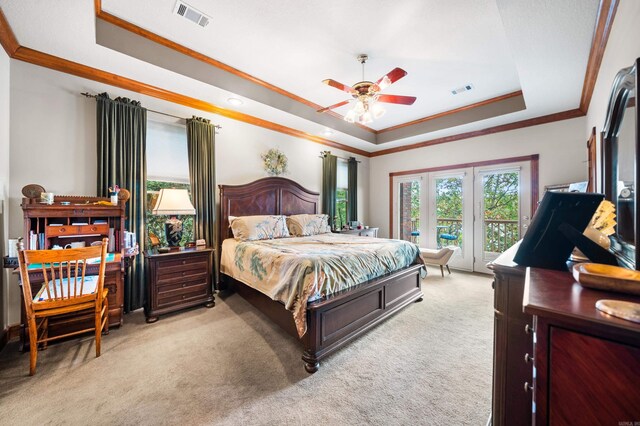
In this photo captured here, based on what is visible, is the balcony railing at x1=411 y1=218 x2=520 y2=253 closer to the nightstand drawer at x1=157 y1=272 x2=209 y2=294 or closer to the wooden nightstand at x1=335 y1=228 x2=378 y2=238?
the wooden nightstand at x1=335 y1=228 x2=378 y2=238

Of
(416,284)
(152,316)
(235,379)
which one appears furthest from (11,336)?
(416,284)

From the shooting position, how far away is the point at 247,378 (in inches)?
76.9

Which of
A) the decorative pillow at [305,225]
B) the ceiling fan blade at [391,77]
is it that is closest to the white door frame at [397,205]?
the decorative pillow at [305,225]

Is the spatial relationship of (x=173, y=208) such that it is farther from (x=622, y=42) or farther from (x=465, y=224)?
(x=465, y=224)

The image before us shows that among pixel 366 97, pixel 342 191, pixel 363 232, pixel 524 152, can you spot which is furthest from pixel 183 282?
pixel 524 152

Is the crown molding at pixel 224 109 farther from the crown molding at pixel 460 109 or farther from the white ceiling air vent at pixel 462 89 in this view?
the white ceiling air vent at pixel 462 89

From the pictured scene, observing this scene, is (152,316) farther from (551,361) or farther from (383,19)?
(383,19)

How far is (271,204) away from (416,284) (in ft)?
8.76

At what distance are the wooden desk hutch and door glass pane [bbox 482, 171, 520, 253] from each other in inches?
228

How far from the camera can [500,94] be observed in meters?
4.06

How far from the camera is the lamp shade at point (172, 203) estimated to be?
3.02 m

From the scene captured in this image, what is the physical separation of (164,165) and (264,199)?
1.55 meters

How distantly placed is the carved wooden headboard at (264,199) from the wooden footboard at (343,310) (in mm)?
1276

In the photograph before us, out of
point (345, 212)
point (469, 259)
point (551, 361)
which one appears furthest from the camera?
point (345, 212)
